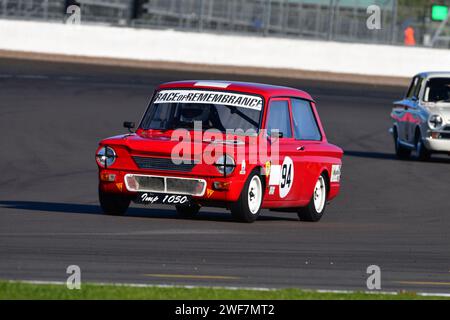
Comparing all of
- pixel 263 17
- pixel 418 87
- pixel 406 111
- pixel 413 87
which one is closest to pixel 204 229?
pixel 418 87

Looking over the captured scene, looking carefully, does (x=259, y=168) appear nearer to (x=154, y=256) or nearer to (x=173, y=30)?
(x=154, y=256)

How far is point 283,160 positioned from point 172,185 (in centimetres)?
139

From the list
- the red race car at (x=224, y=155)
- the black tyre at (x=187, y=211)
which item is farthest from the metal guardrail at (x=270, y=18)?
the black tyre at (x=187, y=211)

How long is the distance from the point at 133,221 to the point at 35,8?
2953cm

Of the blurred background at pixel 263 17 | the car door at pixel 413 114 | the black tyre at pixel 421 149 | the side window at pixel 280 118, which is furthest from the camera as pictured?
the blurred background at pixel 263 17

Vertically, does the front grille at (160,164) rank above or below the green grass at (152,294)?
below

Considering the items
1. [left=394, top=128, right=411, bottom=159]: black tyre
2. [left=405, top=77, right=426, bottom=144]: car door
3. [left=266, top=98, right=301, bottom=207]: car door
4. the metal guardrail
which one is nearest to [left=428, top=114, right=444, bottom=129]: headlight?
[left=405, top=77, right=426, bottom=144]: car door

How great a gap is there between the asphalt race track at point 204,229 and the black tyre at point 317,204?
0.17 metres

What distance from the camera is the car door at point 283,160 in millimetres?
13914

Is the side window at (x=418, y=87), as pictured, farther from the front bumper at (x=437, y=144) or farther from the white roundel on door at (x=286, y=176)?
the white roundel on door at (x=286, y=176)

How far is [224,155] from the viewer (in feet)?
43.0

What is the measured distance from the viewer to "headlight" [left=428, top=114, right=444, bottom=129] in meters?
22.9

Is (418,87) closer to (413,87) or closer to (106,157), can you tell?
(413,87)

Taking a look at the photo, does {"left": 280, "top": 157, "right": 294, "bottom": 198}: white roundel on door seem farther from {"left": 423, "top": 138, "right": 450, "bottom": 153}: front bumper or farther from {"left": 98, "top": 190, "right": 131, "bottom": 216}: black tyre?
{"left": 423, "top": 138, "right": 450, "bottom": 153}: front bumper
